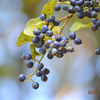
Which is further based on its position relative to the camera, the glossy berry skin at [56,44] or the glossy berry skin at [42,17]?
the glossy berry skin at [42,17]

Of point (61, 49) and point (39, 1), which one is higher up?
point (39, 1)

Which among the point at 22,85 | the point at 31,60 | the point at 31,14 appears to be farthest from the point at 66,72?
the point at 31,60

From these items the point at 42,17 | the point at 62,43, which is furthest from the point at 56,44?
the point at 42,17

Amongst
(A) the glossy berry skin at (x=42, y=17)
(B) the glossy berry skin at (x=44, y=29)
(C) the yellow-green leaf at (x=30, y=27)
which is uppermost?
(A) the glossy berry skin at (x=42, y=17)

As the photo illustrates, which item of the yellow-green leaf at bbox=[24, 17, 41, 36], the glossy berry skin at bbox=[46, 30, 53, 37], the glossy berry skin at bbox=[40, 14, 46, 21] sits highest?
the glossy berry skin at bbox=[40, 14, 46, 21]

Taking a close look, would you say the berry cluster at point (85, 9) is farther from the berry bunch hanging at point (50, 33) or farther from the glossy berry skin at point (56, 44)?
the glossy berry skin at point (56, 44)

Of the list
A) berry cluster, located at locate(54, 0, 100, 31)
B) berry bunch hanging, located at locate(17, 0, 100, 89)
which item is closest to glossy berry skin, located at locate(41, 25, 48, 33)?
berry bunch hanging, located at locate(17, 0, 100, 89)

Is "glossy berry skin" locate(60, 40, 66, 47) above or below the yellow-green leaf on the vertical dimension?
below

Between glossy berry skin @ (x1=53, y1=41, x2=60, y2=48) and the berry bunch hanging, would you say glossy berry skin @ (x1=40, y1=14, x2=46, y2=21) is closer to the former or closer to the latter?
the berry bunch hanging

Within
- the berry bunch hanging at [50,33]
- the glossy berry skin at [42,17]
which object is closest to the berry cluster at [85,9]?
the berry bunch hanging at [50,33]

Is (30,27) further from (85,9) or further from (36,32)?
(85,9)

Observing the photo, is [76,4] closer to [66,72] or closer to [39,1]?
[39,1]
